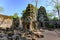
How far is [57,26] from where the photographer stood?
17656 millimetres

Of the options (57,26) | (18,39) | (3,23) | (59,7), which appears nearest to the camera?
(18,39)

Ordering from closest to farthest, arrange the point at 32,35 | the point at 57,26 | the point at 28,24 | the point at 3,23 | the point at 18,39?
1. the point at 18,39
2. the point at 32,35
3. the point at 28,24
4. the point at 57,26
5. the point at 3,23

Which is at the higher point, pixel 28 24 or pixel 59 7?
pixel 59 7

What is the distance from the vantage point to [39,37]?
10.8 metres

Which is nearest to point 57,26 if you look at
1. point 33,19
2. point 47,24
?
point 47,24

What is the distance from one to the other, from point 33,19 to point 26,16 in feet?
1.94

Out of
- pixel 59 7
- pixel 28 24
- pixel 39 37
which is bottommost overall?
pixel 39 37

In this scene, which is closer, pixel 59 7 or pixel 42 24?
pixel 42 24

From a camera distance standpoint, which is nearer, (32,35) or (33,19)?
(32,35)

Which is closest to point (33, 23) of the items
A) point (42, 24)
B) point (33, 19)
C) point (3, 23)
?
point (33, 19)

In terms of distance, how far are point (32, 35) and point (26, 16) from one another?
2376mm

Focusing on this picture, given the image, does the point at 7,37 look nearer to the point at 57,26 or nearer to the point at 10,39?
the point at 10,39

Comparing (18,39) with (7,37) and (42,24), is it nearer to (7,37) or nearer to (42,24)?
(7,37)

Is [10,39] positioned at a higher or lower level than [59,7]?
lower
